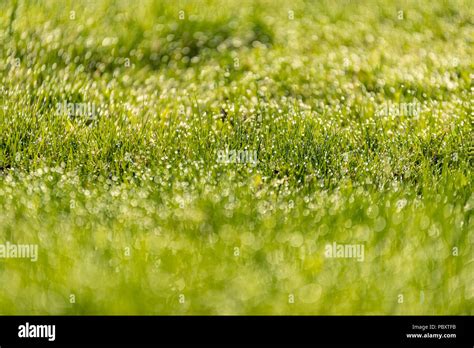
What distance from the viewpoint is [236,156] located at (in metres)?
6.28

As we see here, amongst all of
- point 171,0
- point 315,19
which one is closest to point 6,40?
point 171,0

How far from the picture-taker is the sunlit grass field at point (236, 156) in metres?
4.59

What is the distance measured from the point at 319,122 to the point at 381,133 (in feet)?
1.88

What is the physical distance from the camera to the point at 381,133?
263 inches

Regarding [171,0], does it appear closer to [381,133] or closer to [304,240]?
[381,133]

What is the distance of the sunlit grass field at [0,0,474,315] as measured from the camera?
4.59 m
